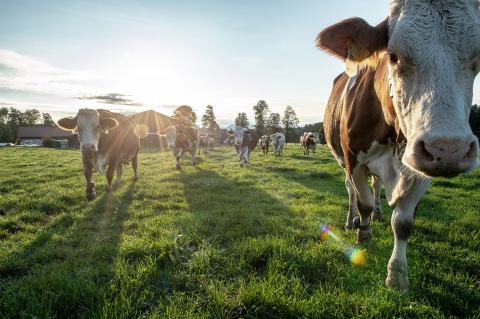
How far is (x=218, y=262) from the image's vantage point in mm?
3572

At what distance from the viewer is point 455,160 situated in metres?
1.73

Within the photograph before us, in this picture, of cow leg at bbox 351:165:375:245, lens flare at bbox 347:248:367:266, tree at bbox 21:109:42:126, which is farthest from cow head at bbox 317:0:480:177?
tree at bbox 21:109:42:126

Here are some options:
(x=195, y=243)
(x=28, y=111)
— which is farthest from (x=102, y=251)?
(x=28, y=111)

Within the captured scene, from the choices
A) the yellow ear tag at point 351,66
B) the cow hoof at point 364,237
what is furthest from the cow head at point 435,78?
the cow hoof at point 364,237

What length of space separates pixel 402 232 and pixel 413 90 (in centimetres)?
170

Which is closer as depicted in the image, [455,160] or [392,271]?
[455,160]

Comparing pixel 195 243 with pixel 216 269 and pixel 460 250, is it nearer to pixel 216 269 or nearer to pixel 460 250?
pixel 216 269

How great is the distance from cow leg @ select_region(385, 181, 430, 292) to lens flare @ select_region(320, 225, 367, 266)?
504mm

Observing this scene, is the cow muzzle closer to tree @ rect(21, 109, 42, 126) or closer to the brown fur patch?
the brown fur patch

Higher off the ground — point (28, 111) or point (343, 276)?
point (28, 111)

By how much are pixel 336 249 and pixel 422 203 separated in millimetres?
4161

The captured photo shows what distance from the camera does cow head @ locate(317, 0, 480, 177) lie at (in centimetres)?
176

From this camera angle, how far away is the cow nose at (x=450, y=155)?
A: 172cm

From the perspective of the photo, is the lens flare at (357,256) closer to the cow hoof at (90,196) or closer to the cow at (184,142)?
the cow hoof at (90,196)
